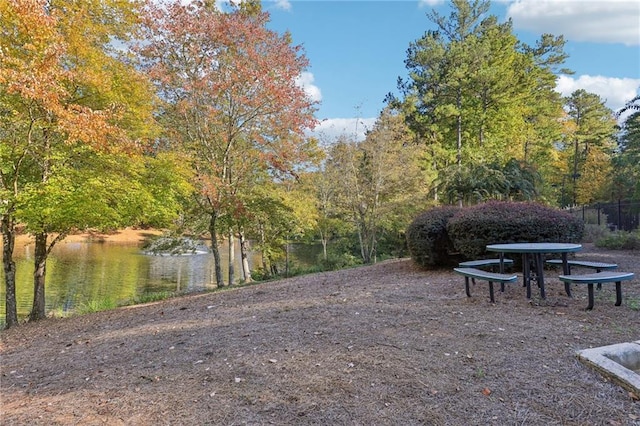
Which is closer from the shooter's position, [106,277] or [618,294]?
[618,294]

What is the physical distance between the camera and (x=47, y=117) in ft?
21.7

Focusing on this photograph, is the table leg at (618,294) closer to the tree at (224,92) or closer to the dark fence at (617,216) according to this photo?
the tree at (224,92)

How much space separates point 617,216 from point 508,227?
14.5 meters

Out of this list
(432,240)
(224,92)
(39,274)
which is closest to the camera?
(432,240)

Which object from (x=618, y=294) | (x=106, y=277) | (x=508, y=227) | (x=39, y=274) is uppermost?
(x=508, y=227)

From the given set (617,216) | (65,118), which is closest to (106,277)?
(65,118)

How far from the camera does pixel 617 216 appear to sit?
1709 cm

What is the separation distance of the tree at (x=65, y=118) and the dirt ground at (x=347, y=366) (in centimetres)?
244

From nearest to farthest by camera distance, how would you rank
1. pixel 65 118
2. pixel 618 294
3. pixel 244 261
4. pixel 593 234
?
pixel 618 294 < pixel 65 118 < pixel 593 234 < pixel 244 261

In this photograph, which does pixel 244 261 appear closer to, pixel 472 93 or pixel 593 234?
pixel 593 234

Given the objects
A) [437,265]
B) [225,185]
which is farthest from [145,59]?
[437,265]

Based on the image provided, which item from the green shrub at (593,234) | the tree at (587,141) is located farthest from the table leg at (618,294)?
the tree at (587,141)

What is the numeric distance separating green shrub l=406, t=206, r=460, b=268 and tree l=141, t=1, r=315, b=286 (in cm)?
466

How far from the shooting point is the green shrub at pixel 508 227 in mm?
6148
